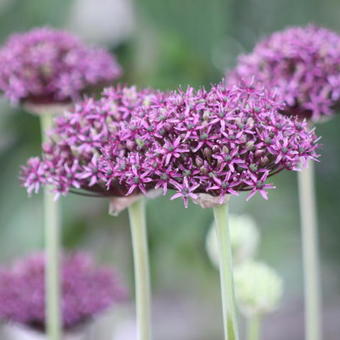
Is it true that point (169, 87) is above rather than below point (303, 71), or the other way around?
above

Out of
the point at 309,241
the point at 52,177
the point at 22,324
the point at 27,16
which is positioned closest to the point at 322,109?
the point at 309,241

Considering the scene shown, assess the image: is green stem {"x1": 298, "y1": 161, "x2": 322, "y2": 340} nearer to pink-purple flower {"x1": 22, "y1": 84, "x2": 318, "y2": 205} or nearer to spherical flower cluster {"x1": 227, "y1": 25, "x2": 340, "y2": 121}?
spherical flower cluster {"x1": 227, "y1": 25, "x2": 340, "y2": 121}

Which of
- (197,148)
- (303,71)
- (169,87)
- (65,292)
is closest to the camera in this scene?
(197,148)

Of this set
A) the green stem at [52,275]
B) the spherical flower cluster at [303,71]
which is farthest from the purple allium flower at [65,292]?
the spherical flower cluster at [303,71]

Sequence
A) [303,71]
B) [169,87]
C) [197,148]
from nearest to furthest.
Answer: [197,148]
[303,71]
[169,87]

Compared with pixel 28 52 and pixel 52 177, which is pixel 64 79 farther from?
pixel 52 177

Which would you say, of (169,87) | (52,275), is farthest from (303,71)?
(169,87)

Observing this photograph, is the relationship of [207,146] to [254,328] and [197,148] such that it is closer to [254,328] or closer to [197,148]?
[197,148]
